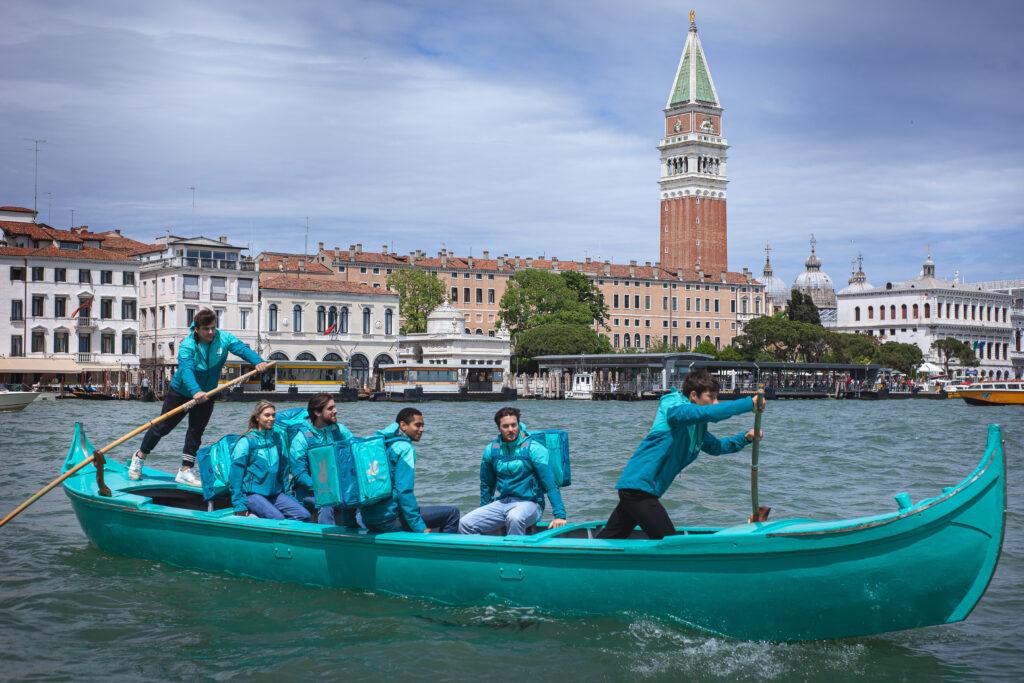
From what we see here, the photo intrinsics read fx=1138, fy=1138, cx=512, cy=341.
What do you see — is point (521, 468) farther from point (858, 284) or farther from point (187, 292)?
point (858, 284)

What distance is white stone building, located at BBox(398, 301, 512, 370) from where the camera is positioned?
2623 inches

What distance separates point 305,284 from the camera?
64625 mm

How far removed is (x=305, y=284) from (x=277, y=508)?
2225 inches

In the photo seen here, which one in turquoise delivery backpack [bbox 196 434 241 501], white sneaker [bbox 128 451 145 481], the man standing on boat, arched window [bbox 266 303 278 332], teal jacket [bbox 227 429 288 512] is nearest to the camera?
teal jacket [bbox 227 429 288 512]

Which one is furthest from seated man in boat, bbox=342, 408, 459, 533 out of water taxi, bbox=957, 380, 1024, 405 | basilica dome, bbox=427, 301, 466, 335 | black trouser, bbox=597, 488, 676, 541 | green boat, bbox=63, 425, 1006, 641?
basilica dome, bbox=427, 301, 466, 335

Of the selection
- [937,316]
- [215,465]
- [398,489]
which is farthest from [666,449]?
[937,316]

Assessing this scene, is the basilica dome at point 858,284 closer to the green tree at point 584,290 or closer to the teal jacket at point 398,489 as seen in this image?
the green tree at point 584,290

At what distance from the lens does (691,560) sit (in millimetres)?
7105

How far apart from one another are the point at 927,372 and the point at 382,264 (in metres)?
48.8

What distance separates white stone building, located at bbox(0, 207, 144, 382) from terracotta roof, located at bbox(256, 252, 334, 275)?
12.0m

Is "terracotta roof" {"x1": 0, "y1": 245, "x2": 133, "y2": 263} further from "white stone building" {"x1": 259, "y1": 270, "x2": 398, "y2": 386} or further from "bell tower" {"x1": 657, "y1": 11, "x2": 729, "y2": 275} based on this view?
"bell tower" {"x1": 657, "y1": 11, "x2": 729, "y2": 275}

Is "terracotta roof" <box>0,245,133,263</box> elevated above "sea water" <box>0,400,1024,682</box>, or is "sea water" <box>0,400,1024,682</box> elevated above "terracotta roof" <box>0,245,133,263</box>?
"terracotta roof" <box>0,245,133,263</box>

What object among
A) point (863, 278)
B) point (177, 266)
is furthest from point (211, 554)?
point (863, 278)

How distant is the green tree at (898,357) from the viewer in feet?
302
